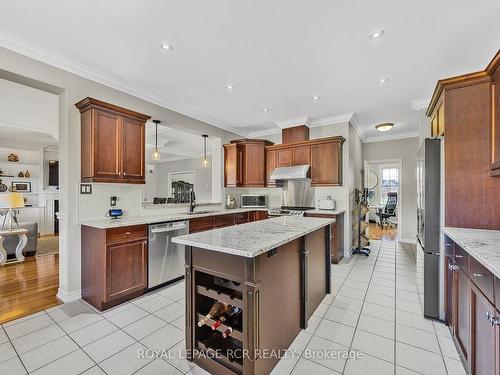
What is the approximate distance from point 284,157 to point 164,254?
313 cm

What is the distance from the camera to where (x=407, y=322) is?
2.23 metres

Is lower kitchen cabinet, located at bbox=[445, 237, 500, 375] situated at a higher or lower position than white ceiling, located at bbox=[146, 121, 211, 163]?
lower

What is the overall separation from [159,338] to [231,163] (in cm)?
364

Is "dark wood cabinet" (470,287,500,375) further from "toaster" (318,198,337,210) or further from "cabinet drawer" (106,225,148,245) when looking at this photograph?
"toaster" (318,198,337,210)

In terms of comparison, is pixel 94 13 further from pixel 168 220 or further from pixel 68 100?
pixel 168 220

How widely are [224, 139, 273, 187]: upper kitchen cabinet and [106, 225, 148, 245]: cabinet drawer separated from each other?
260 cm

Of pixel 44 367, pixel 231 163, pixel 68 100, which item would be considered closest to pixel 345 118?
pixel 231 163

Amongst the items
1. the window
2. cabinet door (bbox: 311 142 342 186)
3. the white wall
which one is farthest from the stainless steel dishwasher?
the window

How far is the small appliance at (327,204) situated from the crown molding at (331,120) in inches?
61.0

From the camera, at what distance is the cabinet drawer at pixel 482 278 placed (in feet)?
3.80

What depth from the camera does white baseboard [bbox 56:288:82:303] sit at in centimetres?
263

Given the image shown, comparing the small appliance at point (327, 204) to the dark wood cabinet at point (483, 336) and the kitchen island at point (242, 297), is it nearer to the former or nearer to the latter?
the kitchen island at point (242, 297)

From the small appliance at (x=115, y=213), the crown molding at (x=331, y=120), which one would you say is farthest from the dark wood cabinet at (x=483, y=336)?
the crown molding at (x=331, y=120)

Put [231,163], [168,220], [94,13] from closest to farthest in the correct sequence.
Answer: [94,13] < [168,220] < [231,163]
